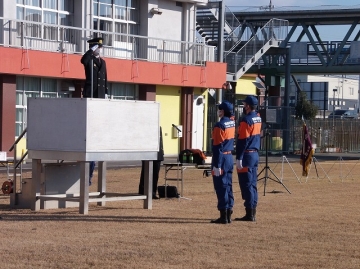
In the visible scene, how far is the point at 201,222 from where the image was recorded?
1491cm

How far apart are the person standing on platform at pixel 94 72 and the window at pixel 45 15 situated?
18.4 meters

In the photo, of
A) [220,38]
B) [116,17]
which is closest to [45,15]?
[116,17]

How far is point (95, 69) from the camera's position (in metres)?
17.7

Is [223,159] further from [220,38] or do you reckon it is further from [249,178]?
[220,38]

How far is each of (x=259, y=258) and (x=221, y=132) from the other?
3.89 m

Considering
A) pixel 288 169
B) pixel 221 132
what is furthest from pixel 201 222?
pixel 288 169

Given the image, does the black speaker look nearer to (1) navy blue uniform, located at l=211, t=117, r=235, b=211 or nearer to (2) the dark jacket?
(2) the dark jacket

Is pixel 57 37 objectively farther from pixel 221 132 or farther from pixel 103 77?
pixel 221 132

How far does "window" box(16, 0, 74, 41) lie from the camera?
1430 inches

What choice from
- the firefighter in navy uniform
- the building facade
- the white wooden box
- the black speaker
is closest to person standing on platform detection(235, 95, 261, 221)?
the white wooden box

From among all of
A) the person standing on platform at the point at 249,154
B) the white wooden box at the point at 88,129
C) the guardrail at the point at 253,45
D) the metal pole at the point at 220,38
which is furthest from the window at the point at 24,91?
the person standing on platform at the point at 249,154

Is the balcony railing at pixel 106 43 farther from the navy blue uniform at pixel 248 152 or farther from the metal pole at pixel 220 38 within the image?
the navy blue uniform at pixel 248 152

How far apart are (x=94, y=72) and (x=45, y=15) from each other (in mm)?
20808

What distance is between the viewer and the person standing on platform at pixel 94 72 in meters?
17.4
